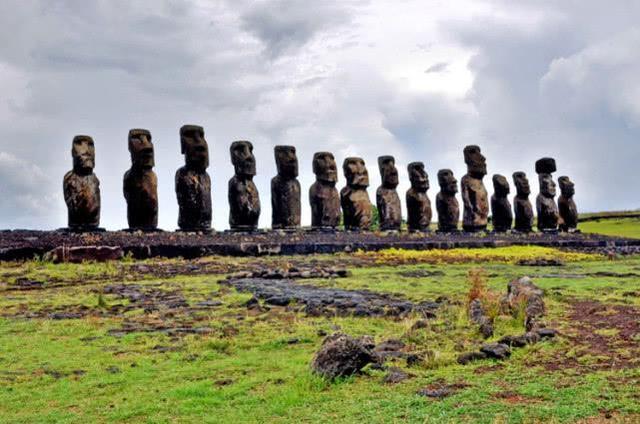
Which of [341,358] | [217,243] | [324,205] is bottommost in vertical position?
[341,358]

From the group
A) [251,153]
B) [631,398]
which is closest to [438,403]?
[631,398]

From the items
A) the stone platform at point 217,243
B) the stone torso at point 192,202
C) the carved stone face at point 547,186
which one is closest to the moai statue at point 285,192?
the stone platform at point 217,243

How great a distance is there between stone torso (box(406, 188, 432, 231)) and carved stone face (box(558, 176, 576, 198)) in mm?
9079

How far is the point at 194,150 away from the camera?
23.4 meters

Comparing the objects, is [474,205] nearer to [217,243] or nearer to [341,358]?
[217,243]

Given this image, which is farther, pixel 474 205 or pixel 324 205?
pixel 474 205

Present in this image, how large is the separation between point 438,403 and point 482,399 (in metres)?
0.29

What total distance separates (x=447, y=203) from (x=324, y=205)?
7006 millimetres

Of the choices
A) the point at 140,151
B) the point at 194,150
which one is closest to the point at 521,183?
the point at 194,150

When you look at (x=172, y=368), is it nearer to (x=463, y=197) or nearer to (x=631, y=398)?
(x=631, y=398)

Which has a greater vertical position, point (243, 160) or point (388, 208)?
point (243, 160)

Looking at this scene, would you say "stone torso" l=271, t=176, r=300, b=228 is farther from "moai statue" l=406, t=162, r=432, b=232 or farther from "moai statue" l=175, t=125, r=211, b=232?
"moai statue" l=406, t=162, r=432, b=232

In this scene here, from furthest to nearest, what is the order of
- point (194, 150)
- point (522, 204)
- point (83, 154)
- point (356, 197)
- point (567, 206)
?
1. point (567, 206)
2. point (522, 204)
3. point (356, 197)
4. point (194, 150)
5. point (83, 154)

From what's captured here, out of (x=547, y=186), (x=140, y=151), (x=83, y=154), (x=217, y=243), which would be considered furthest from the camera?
(x=547, y=186)
